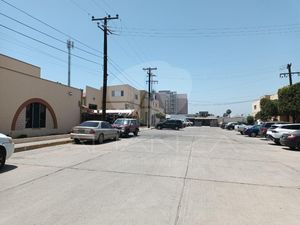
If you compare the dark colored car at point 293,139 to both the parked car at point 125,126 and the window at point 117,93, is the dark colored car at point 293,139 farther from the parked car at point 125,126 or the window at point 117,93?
the window at point 117,93

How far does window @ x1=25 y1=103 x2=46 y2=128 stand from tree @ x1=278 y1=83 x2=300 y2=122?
2745cm

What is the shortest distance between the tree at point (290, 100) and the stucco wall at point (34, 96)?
80.4 feet

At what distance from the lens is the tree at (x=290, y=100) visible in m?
33.1

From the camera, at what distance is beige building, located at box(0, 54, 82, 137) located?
62.5 feet

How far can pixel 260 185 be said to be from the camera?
8.25 m

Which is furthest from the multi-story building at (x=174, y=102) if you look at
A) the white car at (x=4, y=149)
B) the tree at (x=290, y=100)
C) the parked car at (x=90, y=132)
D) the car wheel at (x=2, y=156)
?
the car wheel at (x=2, y=156)

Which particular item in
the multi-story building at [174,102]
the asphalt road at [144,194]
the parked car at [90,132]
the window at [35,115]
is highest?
the multi-story building at [174,102]

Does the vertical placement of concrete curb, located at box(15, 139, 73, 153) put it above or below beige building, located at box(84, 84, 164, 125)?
below

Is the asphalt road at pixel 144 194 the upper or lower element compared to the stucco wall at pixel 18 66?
lower

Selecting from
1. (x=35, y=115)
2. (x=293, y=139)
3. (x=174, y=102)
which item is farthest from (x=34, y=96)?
(x=174, y=102)

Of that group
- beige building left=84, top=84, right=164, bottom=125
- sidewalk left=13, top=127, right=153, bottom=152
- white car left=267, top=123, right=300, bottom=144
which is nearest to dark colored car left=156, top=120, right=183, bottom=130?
beige building left=84, top=84, right=164, bottom=125

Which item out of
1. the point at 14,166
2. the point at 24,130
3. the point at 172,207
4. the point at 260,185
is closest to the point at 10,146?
the point at 14,166

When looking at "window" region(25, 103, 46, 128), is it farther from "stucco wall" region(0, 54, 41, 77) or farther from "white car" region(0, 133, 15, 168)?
"white car" region(0, 133, 15, 168)

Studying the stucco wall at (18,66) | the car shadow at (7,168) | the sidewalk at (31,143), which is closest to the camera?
the car shadow at (7,168)
